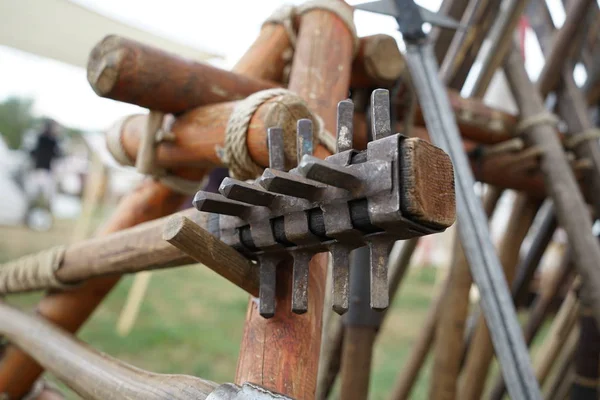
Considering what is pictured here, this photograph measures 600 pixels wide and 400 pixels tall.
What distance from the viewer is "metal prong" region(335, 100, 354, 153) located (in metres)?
0.66

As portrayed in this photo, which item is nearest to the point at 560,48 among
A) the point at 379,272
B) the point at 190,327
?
the point at 379,272

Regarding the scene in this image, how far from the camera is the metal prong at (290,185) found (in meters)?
0.61

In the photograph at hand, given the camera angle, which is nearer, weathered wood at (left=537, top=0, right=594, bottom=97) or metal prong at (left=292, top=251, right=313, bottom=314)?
metal prong at (left=292, top=251, right=313, bottom=314)

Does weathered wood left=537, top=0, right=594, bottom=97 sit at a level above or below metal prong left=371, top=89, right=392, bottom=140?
above

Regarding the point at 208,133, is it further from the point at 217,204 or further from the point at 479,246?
the point at 479,246

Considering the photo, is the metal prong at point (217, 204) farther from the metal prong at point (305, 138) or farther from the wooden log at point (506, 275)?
the wooden log at point (506, 275)

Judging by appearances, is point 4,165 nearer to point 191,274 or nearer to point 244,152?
point 191,274

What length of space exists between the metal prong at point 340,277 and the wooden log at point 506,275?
1446 mm

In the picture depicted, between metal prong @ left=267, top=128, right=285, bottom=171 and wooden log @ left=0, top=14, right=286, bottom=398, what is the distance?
0.80 meters

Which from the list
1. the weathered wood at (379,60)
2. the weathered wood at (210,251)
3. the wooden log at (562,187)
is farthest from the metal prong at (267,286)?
the wooden log at (562,187)

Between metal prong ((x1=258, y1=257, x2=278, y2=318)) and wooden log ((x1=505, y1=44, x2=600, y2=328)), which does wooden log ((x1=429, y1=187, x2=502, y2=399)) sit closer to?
wooden log ((x1=505, y1=44, x2=600, y2=328))

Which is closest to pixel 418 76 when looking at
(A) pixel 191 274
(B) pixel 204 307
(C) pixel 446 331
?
(C) pixel 446 331

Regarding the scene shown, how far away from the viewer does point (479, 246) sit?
1.10 m

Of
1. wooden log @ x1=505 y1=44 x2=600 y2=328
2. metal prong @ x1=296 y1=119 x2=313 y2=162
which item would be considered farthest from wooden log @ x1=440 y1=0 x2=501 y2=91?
metal prong @ x1=296 y1=119 x2=313 y2=162
